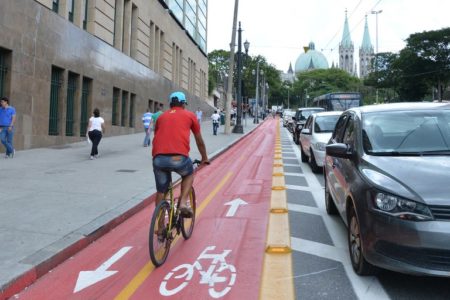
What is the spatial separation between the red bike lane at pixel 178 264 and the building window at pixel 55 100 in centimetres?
1190


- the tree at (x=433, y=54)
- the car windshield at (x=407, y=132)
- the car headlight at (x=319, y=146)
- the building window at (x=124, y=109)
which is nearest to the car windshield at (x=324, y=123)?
the car headlight at (x=319, y=146)

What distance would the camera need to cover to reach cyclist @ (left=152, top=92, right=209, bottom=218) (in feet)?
18.0

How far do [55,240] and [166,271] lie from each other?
1.54m

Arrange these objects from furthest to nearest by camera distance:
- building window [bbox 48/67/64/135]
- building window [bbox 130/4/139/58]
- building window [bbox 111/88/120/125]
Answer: building window [bbox 130/4/139/58]
building window [bbox 111/88/120/125]
building window [bbox 48/67/64/135]

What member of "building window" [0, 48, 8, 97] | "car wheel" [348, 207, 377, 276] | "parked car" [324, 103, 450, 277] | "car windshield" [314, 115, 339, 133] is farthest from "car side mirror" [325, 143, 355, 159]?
"building window" [0, 48, 8, 97]

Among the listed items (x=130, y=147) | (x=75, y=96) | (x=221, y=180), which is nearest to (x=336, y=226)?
(x=221, y=180)

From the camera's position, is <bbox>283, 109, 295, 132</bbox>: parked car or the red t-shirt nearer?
the red t-shirt

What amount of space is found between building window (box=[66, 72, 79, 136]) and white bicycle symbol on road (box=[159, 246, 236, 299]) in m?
16.2

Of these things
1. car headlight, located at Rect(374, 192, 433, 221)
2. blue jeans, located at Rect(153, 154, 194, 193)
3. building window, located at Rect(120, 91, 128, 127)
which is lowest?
car headlight, located at Rect(374, 192, 433, 221)

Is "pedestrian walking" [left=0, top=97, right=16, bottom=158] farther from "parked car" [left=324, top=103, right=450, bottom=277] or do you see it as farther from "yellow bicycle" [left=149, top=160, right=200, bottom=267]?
"parked car" [left=324, top=103, right=450, bottom=277]

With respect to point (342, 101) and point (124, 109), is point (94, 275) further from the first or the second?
point (342, 101)

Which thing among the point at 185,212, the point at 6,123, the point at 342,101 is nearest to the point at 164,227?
the point at 185,212

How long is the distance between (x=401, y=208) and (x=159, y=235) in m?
2.47

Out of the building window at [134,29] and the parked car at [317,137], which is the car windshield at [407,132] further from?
the building window at [134,29]
